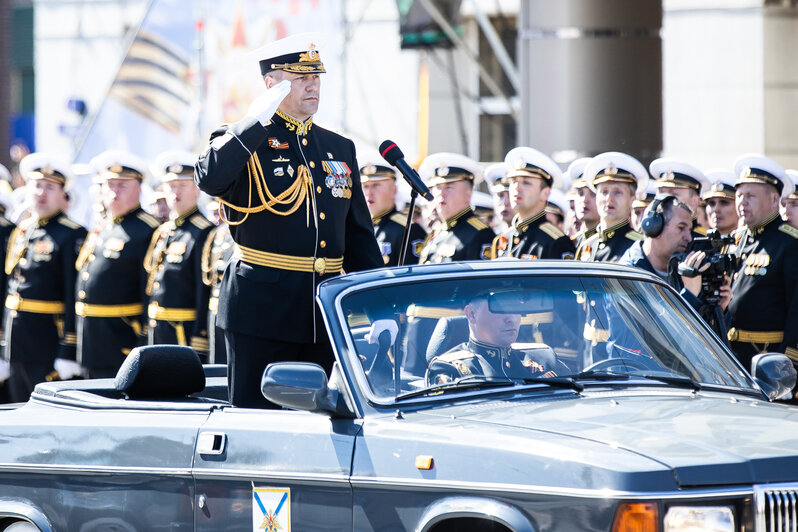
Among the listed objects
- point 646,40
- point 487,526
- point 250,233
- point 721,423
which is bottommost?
point 487,526

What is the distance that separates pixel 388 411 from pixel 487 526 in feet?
1.84

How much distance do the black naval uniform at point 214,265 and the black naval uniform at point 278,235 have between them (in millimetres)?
4049

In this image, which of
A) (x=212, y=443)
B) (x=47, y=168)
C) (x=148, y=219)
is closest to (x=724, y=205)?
(x=148, y=219)

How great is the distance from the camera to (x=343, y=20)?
16453 mm

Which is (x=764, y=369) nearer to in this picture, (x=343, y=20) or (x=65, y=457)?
(x=65, y=457)

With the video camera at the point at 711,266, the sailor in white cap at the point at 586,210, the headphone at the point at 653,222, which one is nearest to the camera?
the video camera at the point at 711,266

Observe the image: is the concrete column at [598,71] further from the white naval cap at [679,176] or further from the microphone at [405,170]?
the microphone at [405,170]

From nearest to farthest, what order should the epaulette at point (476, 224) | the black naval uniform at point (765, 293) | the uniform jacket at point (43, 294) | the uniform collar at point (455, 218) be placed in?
the black naval uniform at point (765, 293) → the epaulette at point (476, 224) → the uniform collar at point (455, 218) → the uniform jacket at point (43, 294)

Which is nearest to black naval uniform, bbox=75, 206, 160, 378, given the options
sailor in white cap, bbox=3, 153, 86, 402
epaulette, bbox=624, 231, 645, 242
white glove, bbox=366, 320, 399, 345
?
sailor in white cap, bbox=3, 153, 86, 402

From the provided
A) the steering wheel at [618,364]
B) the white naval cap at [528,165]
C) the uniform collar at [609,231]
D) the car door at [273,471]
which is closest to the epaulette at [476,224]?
the white naval cap at [528,165]

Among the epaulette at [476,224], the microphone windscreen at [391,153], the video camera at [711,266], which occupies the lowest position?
the video camera at [711,266]

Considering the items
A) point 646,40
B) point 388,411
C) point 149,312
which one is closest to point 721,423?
point 388,411

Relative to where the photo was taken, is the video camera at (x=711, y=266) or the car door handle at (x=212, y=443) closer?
the car door handle at (x=212, y=443)

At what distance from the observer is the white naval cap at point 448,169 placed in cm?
1079
